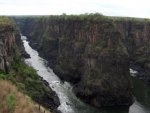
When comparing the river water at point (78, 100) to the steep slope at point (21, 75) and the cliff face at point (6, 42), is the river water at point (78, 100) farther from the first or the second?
the cliff face at point (6, 42)

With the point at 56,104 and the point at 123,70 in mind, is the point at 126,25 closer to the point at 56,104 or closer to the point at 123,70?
the point at 123,70

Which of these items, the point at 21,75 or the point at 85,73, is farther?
the point at 85,73

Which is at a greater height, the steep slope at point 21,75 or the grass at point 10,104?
the grass at point 10,104

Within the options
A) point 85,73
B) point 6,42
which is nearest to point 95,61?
point 85,73

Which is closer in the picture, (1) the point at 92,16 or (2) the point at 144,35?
(1) the point at 92,16

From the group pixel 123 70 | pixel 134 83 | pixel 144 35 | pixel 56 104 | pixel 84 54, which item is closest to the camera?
pixel 56 104

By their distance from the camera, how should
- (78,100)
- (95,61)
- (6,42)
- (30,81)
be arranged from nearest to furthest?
(30,81) → (78,100) → (6,42) → (95,61)

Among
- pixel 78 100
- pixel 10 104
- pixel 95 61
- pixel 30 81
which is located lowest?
pixel 78 100

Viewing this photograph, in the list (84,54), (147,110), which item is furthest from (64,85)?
(147,110)

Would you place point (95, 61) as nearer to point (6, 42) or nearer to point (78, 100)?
point (78, 100)

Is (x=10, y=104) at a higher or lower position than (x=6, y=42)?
higher

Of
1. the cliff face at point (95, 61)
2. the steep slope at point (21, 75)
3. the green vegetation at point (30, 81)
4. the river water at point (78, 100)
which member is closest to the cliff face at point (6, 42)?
the steep slope at point (21, 75)
